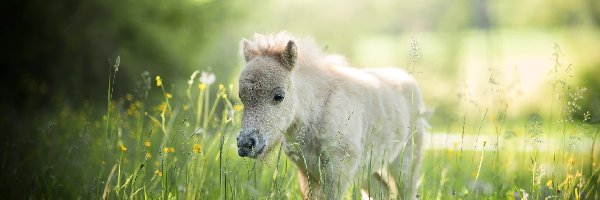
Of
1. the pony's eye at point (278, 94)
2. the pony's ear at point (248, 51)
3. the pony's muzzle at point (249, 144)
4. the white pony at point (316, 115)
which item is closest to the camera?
the pony's muzzle at point (249, 144)

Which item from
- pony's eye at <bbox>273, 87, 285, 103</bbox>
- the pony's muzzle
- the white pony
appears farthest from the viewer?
pony's eye at <bbox>273, 87, 285, 103</bbox>

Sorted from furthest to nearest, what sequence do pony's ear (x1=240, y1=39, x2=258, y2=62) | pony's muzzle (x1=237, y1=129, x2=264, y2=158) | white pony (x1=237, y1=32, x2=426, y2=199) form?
pony's ear (x1=240, y1=39, x2=258, y2=62)
white pony (x1=237, y1=32, x2=426, y2=199)
pony's muzzle (x1=237, y1=129, x2=264, y2=158)

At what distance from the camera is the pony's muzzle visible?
3.92 metres

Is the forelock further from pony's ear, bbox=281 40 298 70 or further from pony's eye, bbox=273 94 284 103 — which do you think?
pony's eye, bbox=273 94 284 103

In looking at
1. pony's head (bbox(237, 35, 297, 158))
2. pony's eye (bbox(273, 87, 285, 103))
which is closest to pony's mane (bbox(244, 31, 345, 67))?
pony's head (bbox(237, 35, 297, 158))

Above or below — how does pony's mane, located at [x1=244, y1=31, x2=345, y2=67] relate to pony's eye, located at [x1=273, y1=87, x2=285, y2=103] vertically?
above

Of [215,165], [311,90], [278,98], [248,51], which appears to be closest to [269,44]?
[248,51]

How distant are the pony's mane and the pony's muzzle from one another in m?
0.82

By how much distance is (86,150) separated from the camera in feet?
19.8

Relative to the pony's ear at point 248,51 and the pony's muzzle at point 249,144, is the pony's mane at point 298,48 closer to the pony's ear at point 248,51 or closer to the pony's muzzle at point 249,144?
the pony's ear at point 248,51

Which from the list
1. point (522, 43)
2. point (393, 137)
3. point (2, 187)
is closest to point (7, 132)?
point (2, 187)

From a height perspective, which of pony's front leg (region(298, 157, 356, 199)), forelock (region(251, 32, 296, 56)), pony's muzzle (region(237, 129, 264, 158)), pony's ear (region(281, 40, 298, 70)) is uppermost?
forelock (region(251, 32, 296, 56))

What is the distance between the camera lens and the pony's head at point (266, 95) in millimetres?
4051

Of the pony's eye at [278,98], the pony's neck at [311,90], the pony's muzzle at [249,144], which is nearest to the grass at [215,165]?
the pony's muzzle at [249,144]
